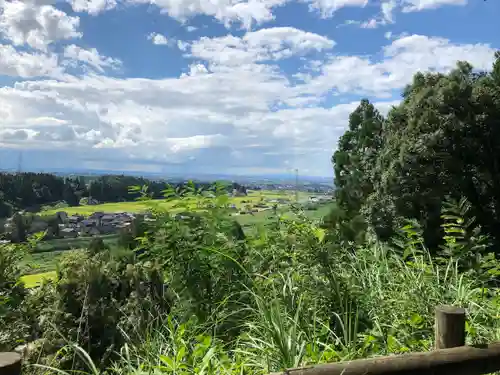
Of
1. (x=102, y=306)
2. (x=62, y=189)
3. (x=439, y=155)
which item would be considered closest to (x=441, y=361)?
(x=102, y=306)

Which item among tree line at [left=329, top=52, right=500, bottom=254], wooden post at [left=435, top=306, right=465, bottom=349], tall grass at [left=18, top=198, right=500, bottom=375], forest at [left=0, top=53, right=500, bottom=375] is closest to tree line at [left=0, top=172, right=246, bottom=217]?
forest at [left=0, top=53, right=500, bottom=375]

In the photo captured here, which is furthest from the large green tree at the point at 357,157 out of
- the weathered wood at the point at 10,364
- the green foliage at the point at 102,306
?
the weathered wood at the point at 10,364

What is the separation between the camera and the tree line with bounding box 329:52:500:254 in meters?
11.9

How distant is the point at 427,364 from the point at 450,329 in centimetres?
23

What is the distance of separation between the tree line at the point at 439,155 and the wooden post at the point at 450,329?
969cm

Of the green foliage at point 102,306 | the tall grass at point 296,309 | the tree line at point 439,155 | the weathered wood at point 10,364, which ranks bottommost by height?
the green foliage at point 102,306

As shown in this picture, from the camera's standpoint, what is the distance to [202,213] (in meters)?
2.72

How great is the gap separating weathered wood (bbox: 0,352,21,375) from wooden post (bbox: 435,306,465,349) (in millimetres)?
1443

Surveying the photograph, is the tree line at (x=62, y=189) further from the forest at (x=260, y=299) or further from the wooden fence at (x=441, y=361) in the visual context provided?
the wooden fence at (x=441, y=361)

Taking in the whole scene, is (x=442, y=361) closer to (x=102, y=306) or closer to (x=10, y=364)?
(x=10, y=364)

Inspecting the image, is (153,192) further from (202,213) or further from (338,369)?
(338,369)

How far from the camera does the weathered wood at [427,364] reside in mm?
1498

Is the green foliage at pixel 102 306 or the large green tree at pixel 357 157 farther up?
the large green tree at pixel 357 157

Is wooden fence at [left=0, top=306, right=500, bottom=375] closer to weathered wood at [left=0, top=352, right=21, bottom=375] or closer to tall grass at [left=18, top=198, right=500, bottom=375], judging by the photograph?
weathered wood at [left=0, top=352, right=21, bottom=375]
